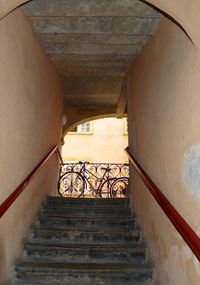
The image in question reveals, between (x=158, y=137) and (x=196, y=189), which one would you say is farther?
(x=158, y=137)

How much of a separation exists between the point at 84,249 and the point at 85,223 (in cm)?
71

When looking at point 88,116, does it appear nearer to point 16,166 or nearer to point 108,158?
point 16,166

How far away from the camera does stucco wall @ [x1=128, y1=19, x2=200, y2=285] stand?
2156 millimetres

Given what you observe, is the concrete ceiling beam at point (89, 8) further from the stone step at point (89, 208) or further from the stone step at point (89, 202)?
the stone step at point (89, 202)

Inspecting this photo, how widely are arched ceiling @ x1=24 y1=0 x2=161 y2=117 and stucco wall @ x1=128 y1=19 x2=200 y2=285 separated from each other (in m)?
0.28

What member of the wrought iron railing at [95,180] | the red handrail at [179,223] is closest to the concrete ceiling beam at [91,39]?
the red handrail at [179,223]

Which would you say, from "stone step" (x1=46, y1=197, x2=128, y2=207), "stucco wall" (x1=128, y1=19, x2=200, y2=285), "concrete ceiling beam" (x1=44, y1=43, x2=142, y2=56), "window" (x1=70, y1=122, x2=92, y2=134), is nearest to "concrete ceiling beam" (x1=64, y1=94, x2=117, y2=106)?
"concrete ceiling beam" (x1=44, y1=43, x2=142, y2=56)

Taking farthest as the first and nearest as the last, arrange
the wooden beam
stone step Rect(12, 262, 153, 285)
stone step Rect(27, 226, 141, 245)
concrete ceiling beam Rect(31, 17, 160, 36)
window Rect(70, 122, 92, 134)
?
1. window Rect(70, 122, 92, 134)
2. the wooden beam
3. stone step Rect(27, 226, 141, 245)
4. concrete ceiling beam Rect(31, 17, 160, 36)
5. stone step Rect(12, 262, 153, 285)

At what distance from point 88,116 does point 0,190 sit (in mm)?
5283

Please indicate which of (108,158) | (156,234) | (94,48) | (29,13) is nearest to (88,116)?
(94,48)

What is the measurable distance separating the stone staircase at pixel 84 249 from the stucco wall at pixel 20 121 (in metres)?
0.20

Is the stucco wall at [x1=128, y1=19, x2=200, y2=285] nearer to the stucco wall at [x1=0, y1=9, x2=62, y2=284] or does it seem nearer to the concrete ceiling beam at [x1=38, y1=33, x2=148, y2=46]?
the concrete ceiling beam at [x1=38, y1=33, x2=148, y2=46]

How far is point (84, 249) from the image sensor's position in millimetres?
3336

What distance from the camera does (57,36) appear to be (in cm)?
377
